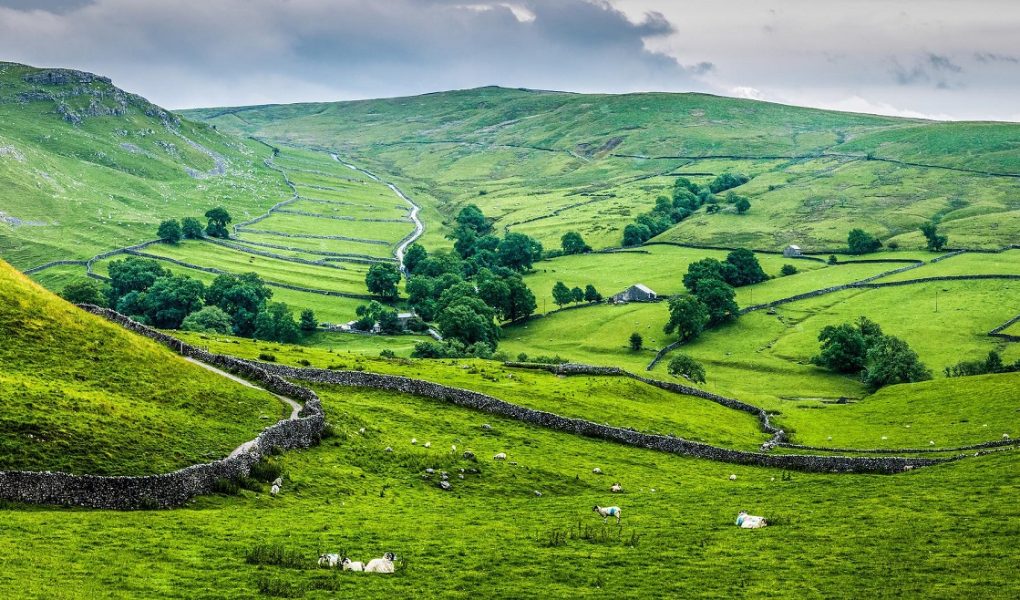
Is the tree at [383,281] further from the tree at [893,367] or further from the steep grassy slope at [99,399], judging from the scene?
the steep grassy slope at [99,399]

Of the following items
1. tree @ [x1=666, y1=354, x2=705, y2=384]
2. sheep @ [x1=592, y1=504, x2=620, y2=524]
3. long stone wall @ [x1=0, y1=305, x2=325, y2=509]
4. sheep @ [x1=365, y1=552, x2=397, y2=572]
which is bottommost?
tree @ [x1=666, y1=354, x2=705, y2=384]

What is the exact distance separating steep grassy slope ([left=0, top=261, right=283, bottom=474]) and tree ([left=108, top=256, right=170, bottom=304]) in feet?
343

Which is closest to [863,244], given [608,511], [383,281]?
[383,281]

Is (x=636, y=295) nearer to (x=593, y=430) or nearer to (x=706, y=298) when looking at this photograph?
(x=706, y=298)

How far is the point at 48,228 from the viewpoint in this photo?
183 meters

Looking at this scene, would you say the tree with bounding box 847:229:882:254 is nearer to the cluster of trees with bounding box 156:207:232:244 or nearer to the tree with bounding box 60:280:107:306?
the cluster of trees with bounding box 156:207:232:244

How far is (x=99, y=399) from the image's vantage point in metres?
35.3

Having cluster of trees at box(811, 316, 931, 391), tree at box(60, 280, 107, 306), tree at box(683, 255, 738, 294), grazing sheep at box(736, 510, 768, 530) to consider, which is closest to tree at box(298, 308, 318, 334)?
tree at box(60, 280, 107, 306)

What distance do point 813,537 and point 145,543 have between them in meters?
22.0

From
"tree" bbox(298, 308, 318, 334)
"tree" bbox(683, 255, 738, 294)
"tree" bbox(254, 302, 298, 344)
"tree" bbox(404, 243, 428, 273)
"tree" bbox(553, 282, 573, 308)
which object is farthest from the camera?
"tree" bbox(404, 243, 428, 273)

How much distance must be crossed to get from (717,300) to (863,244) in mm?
58601

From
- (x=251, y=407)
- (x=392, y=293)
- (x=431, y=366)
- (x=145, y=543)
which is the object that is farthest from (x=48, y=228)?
(x=145, y=543)

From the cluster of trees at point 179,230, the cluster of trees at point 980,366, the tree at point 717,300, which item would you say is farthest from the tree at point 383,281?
the cluster of trees at point 980,366

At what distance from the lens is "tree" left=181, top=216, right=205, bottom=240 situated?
194 metres
